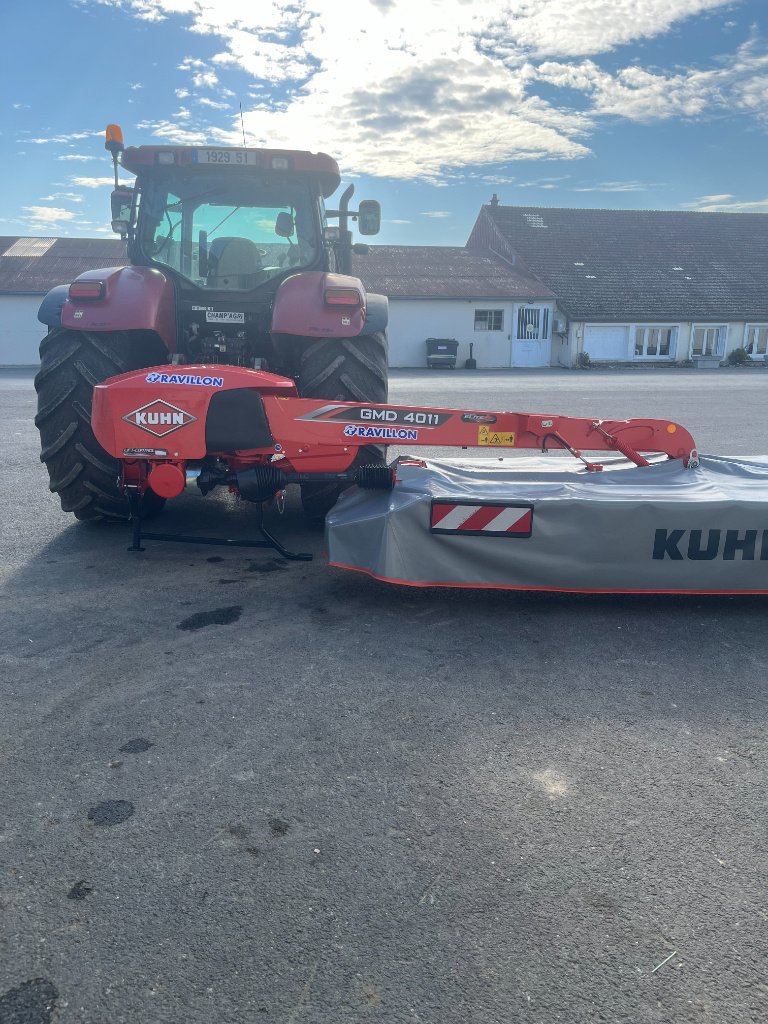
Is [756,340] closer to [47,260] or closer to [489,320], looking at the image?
[489,320]

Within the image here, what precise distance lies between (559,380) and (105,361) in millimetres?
18415

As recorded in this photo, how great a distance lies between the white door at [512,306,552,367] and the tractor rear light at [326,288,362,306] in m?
25.6

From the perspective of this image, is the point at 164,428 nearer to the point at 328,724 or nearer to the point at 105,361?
the point at 105,361

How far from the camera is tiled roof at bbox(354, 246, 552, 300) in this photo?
29406mm

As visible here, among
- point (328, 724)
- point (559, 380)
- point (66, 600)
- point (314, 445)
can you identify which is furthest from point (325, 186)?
point (559, 380)

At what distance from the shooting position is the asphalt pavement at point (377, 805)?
199 cm

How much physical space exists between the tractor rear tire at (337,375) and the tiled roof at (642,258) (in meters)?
25.7

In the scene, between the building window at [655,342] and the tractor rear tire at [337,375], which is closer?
the tractor rear tire at [337,375]

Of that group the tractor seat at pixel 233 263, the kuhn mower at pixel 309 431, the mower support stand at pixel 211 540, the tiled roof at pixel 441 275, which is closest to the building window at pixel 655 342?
the tiled roof at pixel 441 275

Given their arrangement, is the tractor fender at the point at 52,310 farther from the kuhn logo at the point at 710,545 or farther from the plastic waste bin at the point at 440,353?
the plastic waste bin at the point at 440,353

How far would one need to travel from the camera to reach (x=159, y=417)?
15.0 feet

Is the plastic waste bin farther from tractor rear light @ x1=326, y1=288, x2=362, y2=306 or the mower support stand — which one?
the mower support stand

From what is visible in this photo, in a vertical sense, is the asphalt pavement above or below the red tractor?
below

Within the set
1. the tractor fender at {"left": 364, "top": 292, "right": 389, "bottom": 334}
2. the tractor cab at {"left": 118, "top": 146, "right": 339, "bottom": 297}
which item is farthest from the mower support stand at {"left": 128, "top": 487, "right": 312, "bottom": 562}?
the tractor cab at {"left": 118, "top": 146, "right": 339, "bottom": 297}
